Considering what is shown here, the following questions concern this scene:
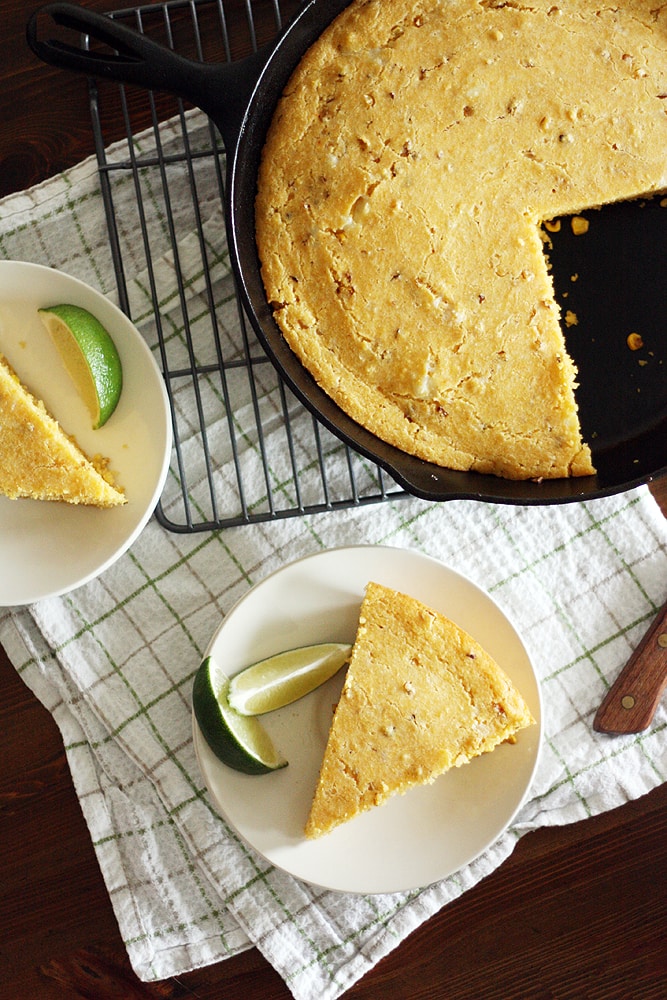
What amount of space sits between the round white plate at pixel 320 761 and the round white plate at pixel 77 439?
1.49ft

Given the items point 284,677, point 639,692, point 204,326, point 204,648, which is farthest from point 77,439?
point 639,692

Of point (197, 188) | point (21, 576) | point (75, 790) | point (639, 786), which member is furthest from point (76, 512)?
point (639, 786)

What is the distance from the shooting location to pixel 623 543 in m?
2.62

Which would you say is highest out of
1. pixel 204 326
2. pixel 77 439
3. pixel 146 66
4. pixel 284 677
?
pixel 146 66

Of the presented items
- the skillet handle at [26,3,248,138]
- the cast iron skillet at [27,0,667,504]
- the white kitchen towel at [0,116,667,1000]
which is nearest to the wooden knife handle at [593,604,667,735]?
the white kitchen towel at [0,116,667,1000]

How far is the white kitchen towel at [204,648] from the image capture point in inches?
100

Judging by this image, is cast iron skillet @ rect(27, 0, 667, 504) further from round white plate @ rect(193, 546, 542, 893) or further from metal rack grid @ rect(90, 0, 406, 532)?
round white plate @ rect(193, 546, 542, 893)

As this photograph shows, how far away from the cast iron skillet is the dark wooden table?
38 centimetres

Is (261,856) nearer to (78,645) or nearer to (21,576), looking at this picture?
(78,645)

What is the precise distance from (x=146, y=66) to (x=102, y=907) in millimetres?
2558

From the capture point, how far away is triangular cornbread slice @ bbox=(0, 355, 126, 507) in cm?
237

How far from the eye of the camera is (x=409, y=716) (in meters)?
2.36

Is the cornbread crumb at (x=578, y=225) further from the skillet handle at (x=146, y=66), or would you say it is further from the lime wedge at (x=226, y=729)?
the lime wedge at (x=226, y=729)

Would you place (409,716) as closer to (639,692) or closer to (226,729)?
(226,729)
